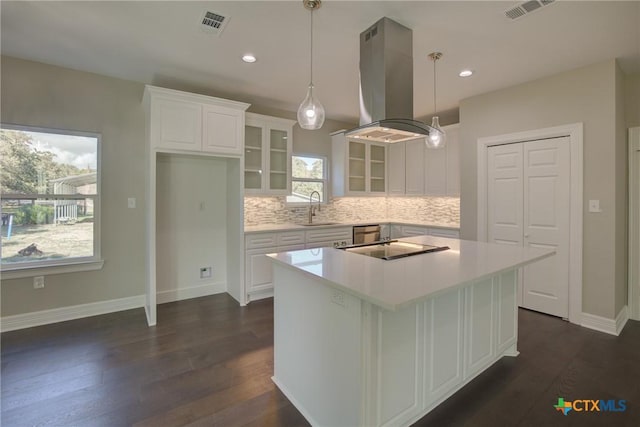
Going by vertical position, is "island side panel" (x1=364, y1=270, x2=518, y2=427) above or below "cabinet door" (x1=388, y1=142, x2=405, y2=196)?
below

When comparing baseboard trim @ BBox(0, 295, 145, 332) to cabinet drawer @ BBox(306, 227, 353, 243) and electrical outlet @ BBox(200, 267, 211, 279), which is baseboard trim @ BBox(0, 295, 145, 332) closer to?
electrical outlet @ BBox(200, 267, 211, 279)

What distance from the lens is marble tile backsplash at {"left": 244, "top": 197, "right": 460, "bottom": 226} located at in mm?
4410

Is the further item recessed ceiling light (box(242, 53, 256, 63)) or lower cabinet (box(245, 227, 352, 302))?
lower cabinet (box(245, 227, 352, 302))

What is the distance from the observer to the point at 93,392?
2.02m

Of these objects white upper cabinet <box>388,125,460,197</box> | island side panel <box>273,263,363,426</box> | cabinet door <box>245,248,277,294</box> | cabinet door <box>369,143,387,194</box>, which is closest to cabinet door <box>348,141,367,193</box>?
cabinet door <box>369,143,387,194</box>

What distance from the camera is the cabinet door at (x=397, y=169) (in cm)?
513

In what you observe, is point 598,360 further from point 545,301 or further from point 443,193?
point 443,193

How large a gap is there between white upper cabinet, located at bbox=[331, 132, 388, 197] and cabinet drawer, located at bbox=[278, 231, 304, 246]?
123cm

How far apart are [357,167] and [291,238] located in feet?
6.22

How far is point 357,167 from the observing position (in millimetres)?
5105

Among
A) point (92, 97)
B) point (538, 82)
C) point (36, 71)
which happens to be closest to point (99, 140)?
point (92, 97)

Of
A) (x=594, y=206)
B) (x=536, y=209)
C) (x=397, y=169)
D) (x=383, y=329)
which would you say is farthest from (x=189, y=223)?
(x=594, y=206)

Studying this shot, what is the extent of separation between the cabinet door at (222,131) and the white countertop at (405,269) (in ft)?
6.35

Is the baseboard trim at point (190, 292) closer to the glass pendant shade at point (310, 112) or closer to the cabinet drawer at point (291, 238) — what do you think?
the cabinet drawer at point (291, 238)
